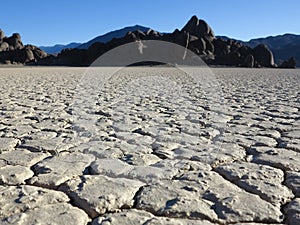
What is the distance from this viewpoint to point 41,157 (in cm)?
221

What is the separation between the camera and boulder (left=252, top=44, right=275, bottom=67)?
131ft

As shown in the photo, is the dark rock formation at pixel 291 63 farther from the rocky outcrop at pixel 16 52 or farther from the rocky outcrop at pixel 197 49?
the rocky outcrop at pixel 16 52

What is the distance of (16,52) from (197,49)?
23.7 meters

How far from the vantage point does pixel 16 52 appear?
145 feet

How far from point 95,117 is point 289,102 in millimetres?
3133

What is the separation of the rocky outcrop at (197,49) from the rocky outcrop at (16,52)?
1.97 m

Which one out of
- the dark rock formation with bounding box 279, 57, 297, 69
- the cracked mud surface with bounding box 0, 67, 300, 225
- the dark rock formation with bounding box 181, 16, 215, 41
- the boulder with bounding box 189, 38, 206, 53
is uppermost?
the dark rock formation with bounding box 181, 16, 215, 41

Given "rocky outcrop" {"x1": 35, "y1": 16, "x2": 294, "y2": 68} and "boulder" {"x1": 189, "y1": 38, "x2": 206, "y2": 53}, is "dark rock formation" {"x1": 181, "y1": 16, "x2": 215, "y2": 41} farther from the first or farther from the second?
"boulder" {"x1": 189, "y1": 38, "x2": 206, "y2": 53}

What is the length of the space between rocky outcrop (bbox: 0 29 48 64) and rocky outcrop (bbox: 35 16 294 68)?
6.48 feet

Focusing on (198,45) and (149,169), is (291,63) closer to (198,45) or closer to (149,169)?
(198,45)

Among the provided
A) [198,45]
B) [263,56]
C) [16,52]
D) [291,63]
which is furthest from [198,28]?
[16,52]

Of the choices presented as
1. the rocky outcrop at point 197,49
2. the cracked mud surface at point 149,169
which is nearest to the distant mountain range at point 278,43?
the rocky outcrop at point 197,49

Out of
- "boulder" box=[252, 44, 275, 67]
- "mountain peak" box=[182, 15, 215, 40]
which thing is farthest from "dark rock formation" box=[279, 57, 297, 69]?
"mountain peak" box=[182, 15, 215, 40]

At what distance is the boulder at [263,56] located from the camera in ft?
131
